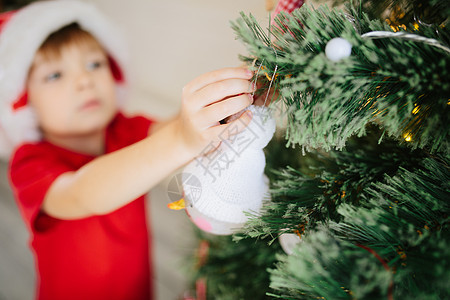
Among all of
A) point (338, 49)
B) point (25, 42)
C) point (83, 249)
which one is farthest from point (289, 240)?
point (25, 42)

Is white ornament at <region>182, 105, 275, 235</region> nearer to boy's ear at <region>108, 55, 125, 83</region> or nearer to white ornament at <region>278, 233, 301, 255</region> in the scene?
white ornament at <region>278, 233, 301, 255</region>

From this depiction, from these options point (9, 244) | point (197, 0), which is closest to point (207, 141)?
point (197, 0)

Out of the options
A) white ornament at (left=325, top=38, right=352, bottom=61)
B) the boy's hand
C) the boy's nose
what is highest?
white ornament at (left=325, top=38, right=352, bottom=61)

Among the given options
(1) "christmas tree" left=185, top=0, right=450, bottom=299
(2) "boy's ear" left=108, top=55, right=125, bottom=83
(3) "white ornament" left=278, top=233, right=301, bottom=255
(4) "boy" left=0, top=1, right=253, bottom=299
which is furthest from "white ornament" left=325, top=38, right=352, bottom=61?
(2) "boy's ear" left=108, top=55, right=125, bottom=83

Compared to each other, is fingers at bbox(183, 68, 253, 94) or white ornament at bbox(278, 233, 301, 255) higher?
fingers at bbox(183, 68, 253, 94)

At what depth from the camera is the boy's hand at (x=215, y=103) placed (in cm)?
30

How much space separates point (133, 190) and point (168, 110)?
88 cm

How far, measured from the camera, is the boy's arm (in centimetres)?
30

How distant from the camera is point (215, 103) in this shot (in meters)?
0.31

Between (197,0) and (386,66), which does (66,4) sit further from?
(386,66)

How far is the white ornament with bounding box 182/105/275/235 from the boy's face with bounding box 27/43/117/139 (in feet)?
1.51

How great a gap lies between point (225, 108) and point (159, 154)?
0.12 meters

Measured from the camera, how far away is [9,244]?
56.1 inches

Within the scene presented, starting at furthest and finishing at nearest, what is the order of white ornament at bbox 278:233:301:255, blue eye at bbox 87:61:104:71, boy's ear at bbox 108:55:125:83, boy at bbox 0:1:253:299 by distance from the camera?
boy's ear at bbox 108:55:125:83 → blue eye at bbox 87:61:104:71 → boy at bbox 0:1:253:299 → white ornament at bbox 278:233:301:255
